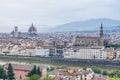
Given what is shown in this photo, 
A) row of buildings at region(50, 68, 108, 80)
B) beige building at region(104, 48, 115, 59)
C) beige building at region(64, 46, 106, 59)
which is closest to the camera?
row of buildings at region(50, 68, 108, 80)

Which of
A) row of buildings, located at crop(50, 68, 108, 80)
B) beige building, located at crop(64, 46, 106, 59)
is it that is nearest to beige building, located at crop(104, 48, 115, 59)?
beige building, located at crop(64, 46, 106, 59)

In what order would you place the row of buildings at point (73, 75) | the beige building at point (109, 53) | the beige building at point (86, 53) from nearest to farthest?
the row of buildings at point (73, 75) < the beige building at point (109, 53) < the beige building at point (86, 53)

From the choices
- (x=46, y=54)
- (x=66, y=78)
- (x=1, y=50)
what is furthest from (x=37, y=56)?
(x=66, y=78)

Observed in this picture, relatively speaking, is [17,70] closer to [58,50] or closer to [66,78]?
[66,78]

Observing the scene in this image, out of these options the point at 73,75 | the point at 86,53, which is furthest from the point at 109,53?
the point at 73,75

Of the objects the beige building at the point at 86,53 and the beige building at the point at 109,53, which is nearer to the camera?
the beige building at the point at 109,53

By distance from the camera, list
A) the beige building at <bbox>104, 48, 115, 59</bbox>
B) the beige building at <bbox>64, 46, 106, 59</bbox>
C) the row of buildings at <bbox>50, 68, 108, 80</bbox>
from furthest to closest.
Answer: the beige building at <bbox>64, 46, 106, 59</bbox> < the beige building at <bbox>104, 48, 115, 59</bbox> < the row of buildings at <bbox>50, 68, 108, 80</bbox>

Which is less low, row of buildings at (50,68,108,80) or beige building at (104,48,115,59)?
beige building at (104,48,115,59)

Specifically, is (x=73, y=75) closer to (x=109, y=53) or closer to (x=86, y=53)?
(x=109, y=53)

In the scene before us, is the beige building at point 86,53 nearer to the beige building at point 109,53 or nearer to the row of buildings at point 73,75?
the beige building at point 109,53

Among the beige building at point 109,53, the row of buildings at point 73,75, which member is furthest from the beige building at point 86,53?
the row of buildings at point 73,75

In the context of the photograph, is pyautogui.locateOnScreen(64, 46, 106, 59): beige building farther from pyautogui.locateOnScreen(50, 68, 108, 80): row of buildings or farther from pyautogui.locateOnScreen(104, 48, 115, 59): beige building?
pyautogui.locateOnScreen(50, 68, 108, 80): row of buildings
